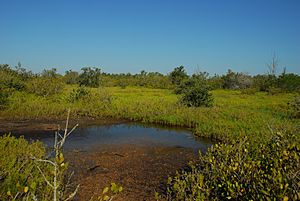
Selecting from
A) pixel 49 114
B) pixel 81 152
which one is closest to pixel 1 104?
pixel 49 114

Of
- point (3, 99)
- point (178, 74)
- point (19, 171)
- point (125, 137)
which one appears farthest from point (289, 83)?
point (19, 171)

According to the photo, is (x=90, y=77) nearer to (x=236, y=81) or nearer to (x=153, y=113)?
(x=153, y=113)

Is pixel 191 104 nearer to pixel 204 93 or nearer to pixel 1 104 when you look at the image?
pixel 204 93

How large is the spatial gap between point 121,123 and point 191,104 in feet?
21.5

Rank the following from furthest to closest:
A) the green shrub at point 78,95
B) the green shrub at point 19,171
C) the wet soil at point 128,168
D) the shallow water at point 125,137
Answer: the green shrub at point 78,95 < the shallow water at point 125,137 < the wet soil at point 128,168 < the green shrub at point 19,171

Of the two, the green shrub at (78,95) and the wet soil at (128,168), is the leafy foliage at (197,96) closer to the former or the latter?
the green shrub at (78,95)

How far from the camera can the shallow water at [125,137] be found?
1420 cm

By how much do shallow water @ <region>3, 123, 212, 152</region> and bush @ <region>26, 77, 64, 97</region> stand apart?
10.4m

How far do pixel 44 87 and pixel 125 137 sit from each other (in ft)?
47.4

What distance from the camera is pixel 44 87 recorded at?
88.8 feet

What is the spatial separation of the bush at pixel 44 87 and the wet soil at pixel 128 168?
52.8 feet

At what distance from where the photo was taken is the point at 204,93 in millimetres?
24016

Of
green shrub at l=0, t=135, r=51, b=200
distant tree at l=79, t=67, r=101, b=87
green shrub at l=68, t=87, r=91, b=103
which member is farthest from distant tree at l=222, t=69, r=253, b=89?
green shrub at l=0, t=135, r=51, b=200

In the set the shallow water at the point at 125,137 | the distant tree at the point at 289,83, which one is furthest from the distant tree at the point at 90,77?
the distant tree at the point at 289,83
